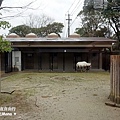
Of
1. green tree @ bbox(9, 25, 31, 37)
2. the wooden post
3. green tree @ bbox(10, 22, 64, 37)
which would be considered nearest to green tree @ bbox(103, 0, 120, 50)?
the wooden post

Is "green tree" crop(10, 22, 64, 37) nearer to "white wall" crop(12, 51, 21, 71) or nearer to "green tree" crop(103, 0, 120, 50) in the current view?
"green tree" crop(103, 0, 120, 50)

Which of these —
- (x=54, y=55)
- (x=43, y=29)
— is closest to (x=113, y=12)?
(x=54, y=55)

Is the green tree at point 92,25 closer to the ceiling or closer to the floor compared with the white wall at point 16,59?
closer to the ceiling

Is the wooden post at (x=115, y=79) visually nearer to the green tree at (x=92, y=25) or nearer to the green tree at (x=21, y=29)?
the green tree at (x=92, y=25)

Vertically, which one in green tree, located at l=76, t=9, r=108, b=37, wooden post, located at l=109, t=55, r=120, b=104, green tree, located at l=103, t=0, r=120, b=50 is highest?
green tree, located at l=76, t=9, r=108, b=37

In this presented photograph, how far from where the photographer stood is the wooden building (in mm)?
21875

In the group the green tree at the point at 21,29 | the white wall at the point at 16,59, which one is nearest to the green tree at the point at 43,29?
the green tree at the point at 21,29

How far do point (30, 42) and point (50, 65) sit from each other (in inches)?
136

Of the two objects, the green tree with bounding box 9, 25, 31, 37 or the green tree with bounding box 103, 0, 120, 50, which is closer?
the green tree with bounding box 103, 0, 120, 50

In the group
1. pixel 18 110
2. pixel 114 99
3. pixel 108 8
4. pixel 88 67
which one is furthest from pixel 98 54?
pixel 18 110

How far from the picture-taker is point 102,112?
6.11 m

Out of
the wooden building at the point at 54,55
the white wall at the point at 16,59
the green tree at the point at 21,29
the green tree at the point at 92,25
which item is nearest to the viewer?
the wooden building at the point at 54,55

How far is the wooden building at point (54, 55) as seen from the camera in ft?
71.8

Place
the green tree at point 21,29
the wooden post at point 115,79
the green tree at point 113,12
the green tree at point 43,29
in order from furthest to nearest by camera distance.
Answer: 1. the green tree at point 21,29
2. the green tree at point 43,29
3. the green tree at point 113,12
4. the wooden post at point 115,79
